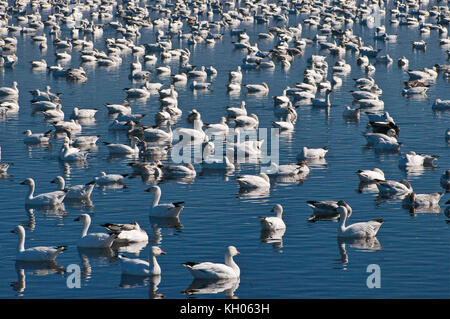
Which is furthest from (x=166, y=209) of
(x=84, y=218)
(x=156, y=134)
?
(x=156, y=134)

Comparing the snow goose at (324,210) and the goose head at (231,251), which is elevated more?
the snow goose at (324,210)

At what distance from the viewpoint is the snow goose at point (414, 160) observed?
146 feet

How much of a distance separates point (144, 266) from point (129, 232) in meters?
4.07

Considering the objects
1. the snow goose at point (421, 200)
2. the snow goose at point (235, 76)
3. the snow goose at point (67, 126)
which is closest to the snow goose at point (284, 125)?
the snow goose at point (67, 126)

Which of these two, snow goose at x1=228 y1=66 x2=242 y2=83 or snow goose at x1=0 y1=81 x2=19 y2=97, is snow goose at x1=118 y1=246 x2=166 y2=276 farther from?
snow goose at x1=228 y1=66 x2=242 y2=83

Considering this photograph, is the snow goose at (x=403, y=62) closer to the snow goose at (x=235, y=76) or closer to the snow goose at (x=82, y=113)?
the snow goose at (x=235, y=76)

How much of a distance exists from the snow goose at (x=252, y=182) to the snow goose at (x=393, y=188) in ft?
15.9

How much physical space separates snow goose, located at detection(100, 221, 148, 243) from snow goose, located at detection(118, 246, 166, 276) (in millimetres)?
3451

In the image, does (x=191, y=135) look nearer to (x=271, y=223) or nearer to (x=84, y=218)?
(x=271, y=223)

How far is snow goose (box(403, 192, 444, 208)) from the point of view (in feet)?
123

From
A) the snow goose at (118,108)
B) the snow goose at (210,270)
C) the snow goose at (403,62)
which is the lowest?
the snow goose at (210,270)

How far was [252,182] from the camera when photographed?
133 feet

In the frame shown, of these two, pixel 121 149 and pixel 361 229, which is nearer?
pixel 361 229

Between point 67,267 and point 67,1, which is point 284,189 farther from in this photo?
point 67,1
